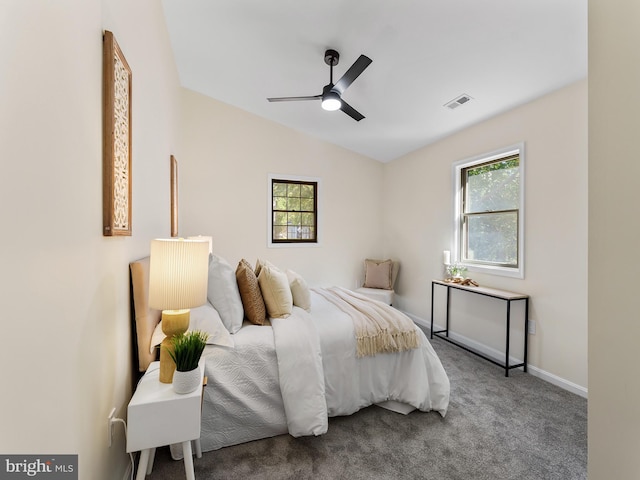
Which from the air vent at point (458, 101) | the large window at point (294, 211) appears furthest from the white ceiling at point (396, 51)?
the large window at point (294, 211)

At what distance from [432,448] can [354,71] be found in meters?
2.73

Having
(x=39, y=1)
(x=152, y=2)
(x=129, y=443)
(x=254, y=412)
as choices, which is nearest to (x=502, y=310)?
(x=254, y=412)

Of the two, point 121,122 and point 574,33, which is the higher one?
point 574,33

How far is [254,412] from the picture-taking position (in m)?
1.80

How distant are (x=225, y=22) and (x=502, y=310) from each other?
3.94 m

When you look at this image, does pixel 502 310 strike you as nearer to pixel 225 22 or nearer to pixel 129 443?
pixel 129 443

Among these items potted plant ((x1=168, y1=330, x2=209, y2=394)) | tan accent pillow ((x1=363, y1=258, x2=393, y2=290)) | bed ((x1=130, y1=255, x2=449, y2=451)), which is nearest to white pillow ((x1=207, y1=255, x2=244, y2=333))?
bed ((x1=130, y1=255, x2=449, y2=451))

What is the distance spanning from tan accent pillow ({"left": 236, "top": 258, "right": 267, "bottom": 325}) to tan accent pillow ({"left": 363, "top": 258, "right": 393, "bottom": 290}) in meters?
2.88

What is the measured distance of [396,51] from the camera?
250 cm

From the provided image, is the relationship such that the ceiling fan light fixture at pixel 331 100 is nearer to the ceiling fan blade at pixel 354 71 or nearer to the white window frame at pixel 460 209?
the ceiling fan blade at pixel 354 71

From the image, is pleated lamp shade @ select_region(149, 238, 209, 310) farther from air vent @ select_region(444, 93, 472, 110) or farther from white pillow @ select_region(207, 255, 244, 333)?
air vent @ select_region(444, 93, 472, 110)

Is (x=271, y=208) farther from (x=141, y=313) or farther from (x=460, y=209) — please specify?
(x=141, y=313)

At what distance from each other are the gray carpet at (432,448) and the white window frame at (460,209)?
4.04 feet

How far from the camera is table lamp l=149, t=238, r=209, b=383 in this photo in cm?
132
